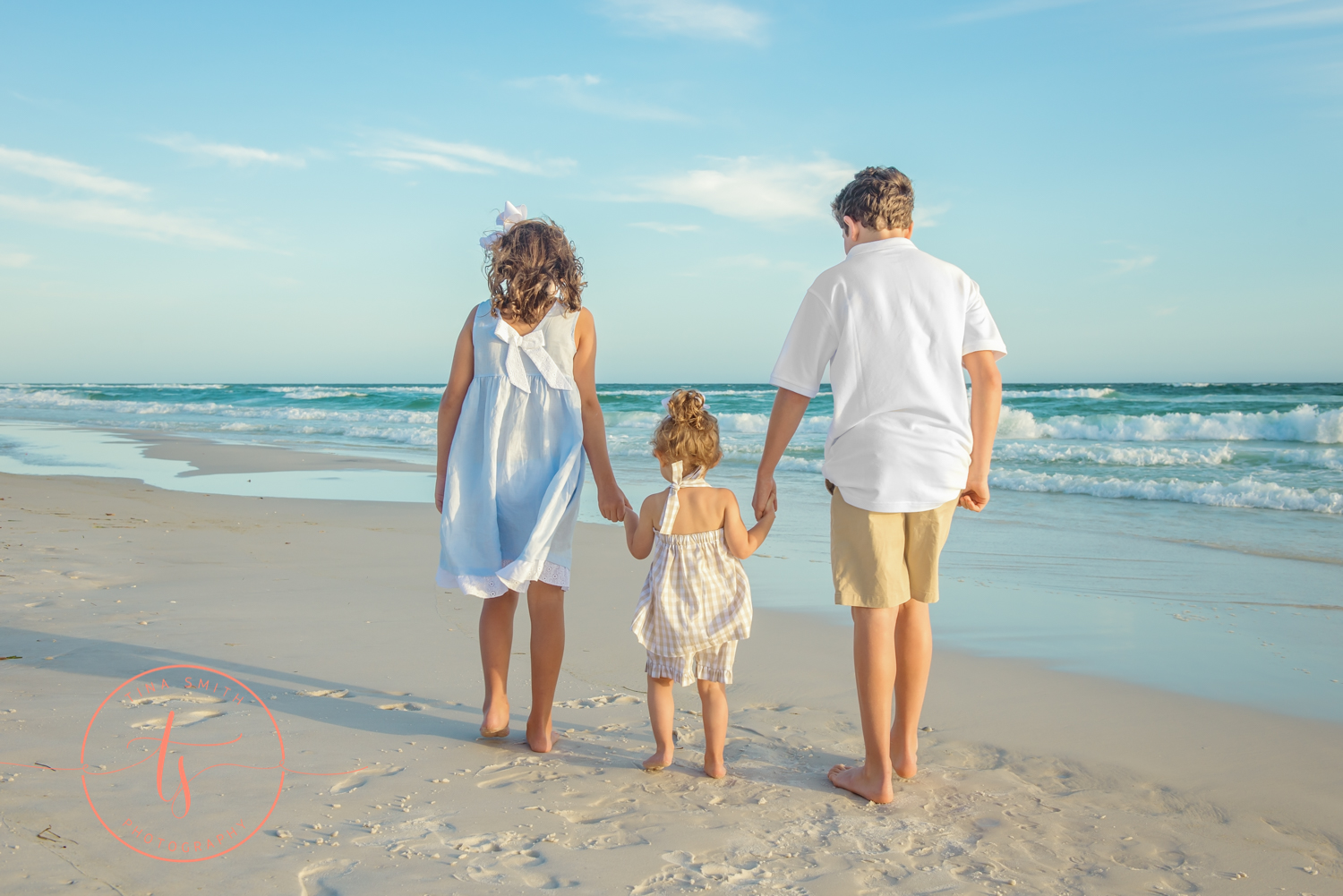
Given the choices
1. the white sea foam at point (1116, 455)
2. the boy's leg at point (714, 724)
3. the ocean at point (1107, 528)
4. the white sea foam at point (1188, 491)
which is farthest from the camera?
the white sea foam at point (1116, 455)

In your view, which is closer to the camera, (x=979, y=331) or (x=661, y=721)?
(x=979, y=331)

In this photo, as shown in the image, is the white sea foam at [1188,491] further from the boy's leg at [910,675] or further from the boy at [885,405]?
the boy at [885,405]

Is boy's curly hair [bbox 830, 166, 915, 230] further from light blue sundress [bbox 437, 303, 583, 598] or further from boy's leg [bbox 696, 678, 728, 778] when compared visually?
boy's leg [bbox 696, 678, 728, 778]

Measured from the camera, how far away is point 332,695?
3211 millimetres

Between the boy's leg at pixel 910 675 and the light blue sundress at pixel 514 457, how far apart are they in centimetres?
109

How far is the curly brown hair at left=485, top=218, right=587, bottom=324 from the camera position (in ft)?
9.15

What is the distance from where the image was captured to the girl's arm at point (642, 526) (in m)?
2.75

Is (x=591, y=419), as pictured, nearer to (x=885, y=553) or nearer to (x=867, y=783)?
(x=885, y=553)

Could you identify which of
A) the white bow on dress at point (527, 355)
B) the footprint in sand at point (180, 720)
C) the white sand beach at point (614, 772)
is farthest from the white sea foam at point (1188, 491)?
the footprint in sand at point (180, 720)

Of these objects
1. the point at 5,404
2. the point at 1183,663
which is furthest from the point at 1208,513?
the point at 5,404

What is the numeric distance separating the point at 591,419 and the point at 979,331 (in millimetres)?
1241

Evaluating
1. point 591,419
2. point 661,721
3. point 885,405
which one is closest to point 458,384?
point 591,419

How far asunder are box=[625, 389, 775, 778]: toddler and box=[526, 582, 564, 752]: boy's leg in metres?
0.30

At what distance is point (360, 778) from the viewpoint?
8.13 ft
